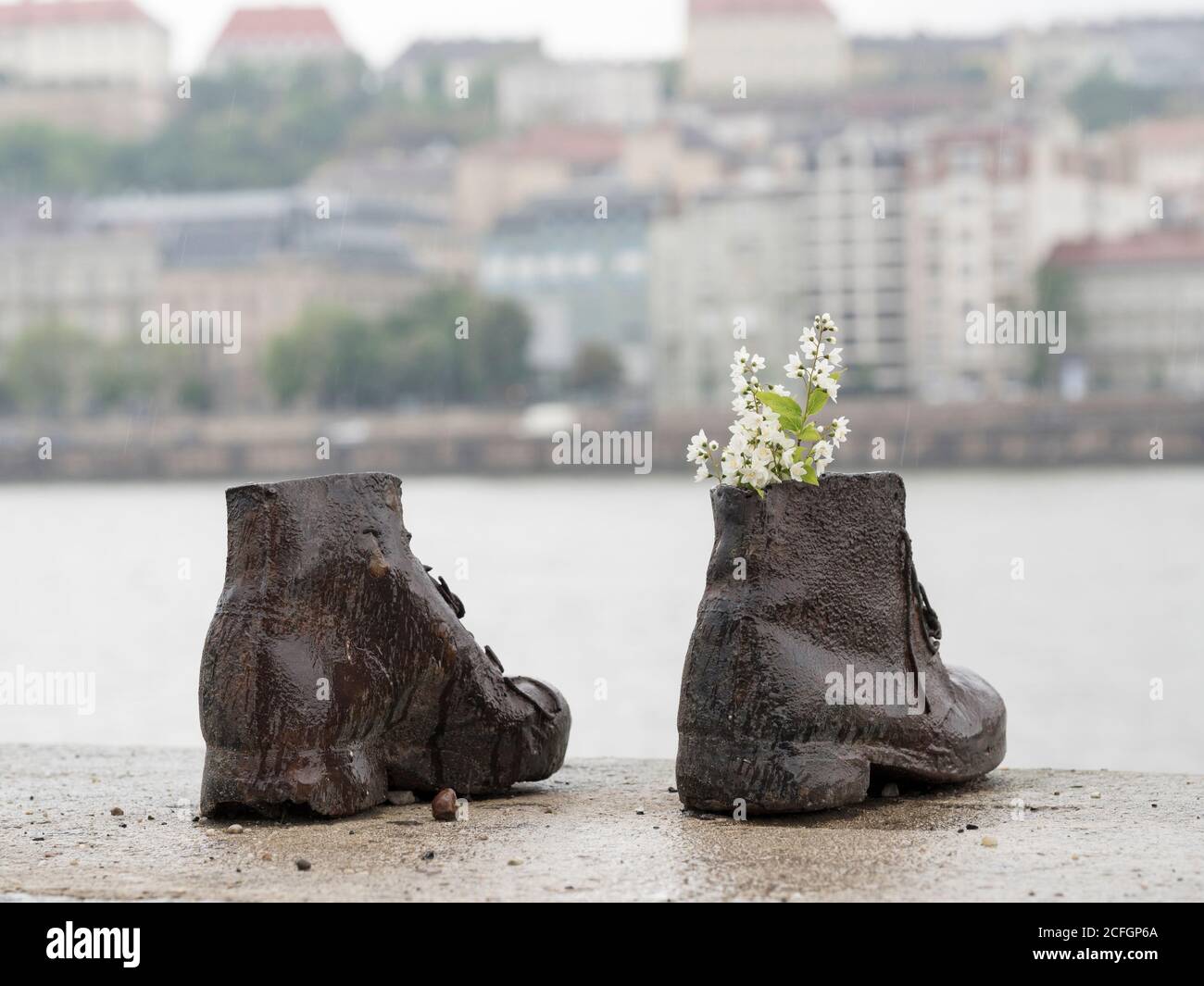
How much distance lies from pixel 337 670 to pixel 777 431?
1.33 m

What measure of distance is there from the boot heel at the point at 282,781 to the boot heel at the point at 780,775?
36.9 inches

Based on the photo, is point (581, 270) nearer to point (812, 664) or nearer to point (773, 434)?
point (773, 434)

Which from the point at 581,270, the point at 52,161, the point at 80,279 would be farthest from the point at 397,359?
the point at 52,161

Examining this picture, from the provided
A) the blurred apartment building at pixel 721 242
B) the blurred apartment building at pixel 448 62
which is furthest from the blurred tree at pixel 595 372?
the blurred apartment building at pixel 448 62

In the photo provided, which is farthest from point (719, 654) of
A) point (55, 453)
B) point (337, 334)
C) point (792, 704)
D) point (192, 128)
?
point (192, 128)

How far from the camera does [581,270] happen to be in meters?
99.8

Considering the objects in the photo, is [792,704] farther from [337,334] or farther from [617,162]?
[617,162]

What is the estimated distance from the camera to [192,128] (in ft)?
411

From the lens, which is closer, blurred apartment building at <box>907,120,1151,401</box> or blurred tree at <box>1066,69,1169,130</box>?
blurred apartment building at <box>907,120,1151,401</box>

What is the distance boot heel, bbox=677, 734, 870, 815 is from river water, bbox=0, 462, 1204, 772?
282 centimetres

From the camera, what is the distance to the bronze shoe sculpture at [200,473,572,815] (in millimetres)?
5434

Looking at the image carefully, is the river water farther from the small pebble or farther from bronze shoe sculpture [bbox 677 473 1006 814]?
bronze shoe sculpture [bbox 677 473 1006 814]
